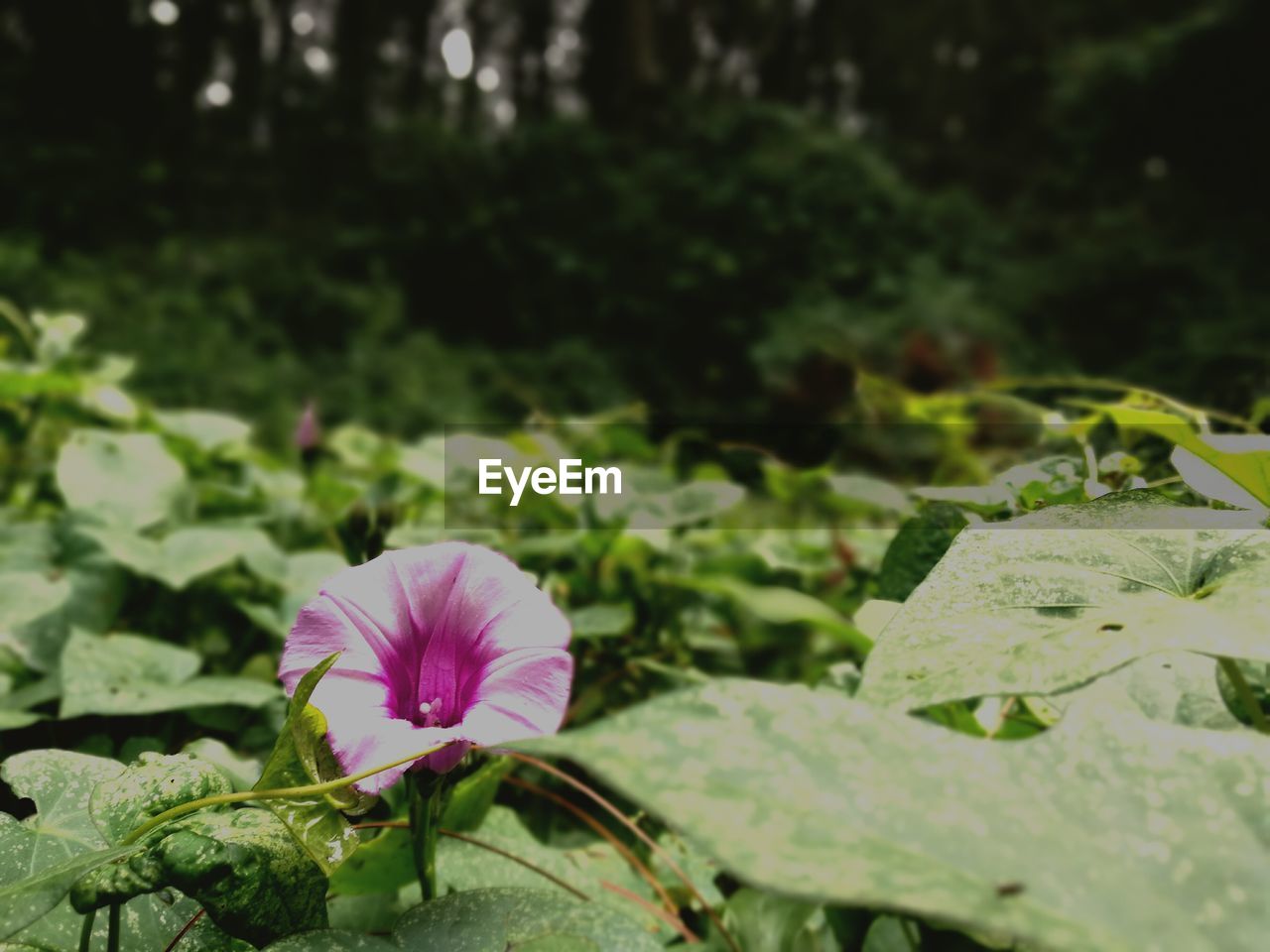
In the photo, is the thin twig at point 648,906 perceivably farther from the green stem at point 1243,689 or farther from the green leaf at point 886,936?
the green stem at point 1243,689

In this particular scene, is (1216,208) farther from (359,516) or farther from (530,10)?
(530,10)

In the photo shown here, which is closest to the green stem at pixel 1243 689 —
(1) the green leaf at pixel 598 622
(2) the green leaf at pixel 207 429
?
(1) the green leaf at pixel 598 622

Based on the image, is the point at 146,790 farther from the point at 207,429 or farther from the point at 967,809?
the point at 207,429

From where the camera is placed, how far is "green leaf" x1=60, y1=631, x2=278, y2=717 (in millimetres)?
617

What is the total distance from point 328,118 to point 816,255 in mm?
4161

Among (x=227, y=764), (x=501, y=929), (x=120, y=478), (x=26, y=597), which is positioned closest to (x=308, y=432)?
(x=120, y=478)

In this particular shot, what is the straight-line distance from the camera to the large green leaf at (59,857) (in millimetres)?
344

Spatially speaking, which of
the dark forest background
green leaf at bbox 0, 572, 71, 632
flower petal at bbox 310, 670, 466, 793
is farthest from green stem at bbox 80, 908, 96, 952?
the dark forest background

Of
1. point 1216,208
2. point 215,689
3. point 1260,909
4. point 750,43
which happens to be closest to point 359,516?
point 215,689

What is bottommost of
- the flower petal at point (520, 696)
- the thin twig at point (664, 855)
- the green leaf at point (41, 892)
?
the thin twig at point (664, 855)

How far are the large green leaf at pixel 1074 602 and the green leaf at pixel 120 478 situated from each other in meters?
0.82

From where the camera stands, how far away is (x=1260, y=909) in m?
0.25

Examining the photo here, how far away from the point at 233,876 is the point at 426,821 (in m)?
0.10

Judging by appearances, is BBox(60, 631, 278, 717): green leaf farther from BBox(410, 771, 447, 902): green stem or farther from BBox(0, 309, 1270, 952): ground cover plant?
BBox(410, 771, 447, 902): green stem
